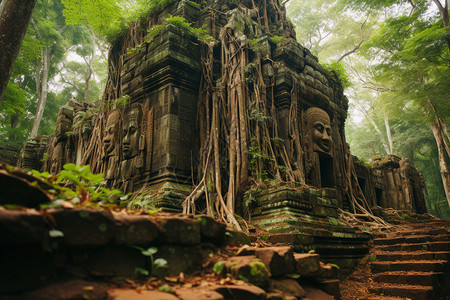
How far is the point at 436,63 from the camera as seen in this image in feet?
37.2

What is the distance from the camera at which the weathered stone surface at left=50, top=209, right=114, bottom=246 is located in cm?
179

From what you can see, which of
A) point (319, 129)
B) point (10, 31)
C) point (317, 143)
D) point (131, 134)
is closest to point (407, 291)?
point (317, 143)

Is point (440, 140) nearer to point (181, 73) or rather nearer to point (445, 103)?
point (445, 103)

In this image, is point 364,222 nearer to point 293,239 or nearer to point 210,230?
point 293,239

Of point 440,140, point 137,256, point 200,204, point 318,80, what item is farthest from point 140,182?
point 440,140

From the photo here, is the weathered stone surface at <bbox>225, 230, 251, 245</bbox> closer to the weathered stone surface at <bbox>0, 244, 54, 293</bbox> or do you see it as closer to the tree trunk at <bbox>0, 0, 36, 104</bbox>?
the weathered stone surface at <bbox>0, 244, 54, 293</bbox>

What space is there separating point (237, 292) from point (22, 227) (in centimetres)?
134

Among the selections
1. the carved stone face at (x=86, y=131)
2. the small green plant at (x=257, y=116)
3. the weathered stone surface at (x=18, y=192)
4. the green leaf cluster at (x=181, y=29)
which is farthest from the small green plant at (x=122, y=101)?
the weathered stone surface at (x=18, y=192)

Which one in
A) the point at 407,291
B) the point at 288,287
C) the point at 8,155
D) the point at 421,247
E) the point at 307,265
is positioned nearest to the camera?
the point at 288,287

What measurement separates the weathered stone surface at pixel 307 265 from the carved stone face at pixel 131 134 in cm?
471

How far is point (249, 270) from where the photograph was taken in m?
2.36

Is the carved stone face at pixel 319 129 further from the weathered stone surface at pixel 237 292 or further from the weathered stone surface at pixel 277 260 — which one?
the weathered stone surface at pixel 237 292

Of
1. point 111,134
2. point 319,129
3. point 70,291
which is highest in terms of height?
point 319,129

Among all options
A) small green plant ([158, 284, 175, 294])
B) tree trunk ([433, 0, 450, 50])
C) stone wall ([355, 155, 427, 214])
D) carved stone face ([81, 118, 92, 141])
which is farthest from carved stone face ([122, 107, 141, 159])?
tree trunk ([433, 0, 450, 50])
